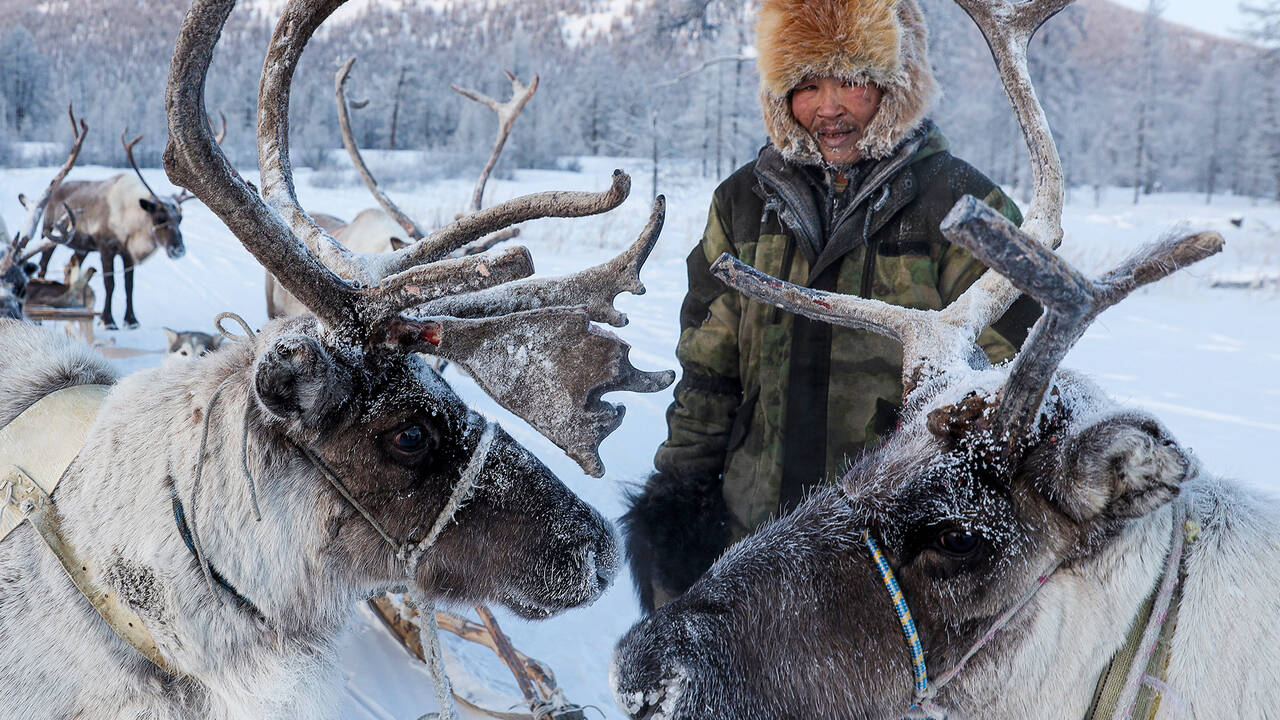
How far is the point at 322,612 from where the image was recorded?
1.94 meters

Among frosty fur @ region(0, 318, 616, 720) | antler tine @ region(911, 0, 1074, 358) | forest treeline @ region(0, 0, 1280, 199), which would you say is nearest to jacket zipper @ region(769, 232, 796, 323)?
antler tine @ region(911, 0, 1074, 358)

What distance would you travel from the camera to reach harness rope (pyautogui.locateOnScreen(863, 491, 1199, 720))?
1.38 meters

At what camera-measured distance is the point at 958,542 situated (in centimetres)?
153

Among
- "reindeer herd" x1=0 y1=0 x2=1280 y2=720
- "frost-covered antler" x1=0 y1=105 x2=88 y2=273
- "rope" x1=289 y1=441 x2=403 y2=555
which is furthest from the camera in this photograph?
"frost-covered antler" x1=0 y1=105 x2=88 y2=273

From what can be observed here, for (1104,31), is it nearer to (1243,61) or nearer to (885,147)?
(1243,61)

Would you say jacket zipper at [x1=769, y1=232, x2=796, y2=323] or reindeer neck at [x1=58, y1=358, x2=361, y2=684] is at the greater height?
jacket zipper at [x1=769, y1=232, x2=796, y2=323]

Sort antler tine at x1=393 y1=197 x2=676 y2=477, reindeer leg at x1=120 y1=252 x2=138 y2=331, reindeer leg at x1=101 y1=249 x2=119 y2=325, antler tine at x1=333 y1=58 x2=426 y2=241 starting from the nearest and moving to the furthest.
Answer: antler tine at x1=393 y1=197 x2=676 y2=477 → antler tine at x1=333 y1=58 x2=426 y2=241 → reindeer leg at x1=101 y1=249 x2=119 y2=325 → reindeer leg at x1=120 y1=252 x2=138 y2=331

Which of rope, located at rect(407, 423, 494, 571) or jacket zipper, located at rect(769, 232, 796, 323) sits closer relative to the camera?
rope, located at rect(407, 423, 494, 571)

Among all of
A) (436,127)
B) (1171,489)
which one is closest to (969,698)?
(1171,489)

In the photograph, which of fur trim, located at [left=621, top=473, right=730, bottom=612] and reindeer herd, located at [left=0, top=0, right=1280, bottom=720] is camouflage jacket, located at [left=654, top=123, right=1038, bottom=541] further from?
reindeer herd, located at [left=0, top=0, right=1280, bottom=720]

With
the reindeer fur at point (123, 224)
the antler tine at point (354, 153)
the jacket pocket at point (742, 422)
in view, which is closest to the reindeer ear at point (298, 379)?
the jacket pocket at point (742, 422)

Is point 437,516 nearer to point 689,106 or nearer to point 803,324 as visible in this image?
point 803,324

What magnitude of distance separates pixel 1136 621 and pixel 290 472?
1826mm

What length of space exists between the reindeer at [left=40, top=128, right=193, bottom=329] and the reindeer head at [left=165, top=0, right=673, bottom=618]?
10.8 meters
